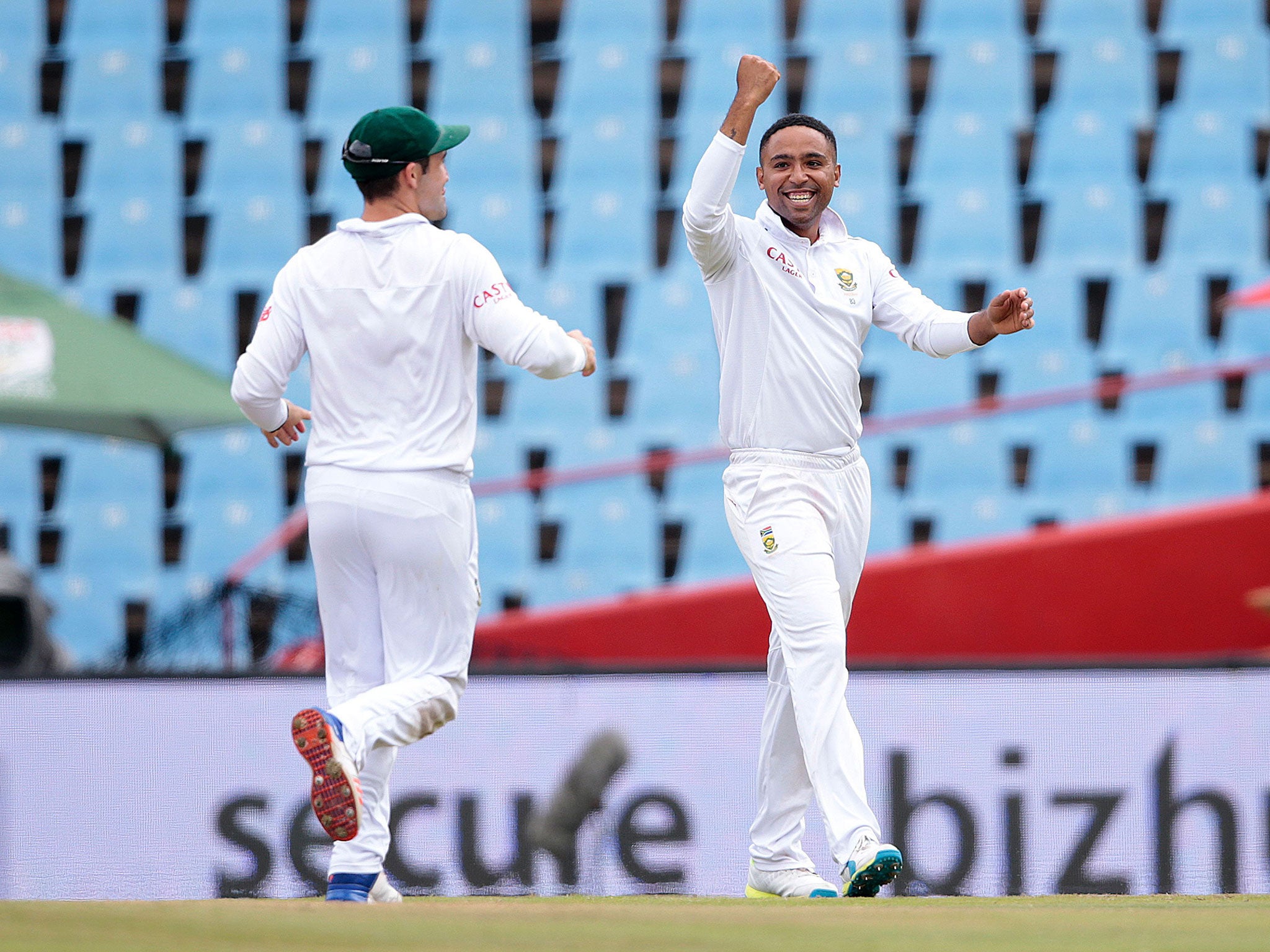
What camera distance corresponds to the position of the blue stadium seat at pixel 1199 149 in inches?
350

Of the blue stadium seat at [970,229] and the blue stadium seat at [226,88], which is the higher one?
the blue stadium seat at [226,88]

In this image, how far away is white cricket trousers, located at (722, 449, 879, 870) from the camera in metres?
3.42

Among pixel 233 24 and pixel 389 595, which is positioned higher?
pixel 233 24

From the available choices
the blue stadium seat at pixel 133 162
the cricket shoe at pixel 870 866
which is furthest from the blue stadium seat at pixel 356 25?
the cricket shoe at pixel 870 866

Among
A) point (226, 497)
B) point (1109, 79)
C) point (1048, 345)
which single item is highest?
point (1109, 79)

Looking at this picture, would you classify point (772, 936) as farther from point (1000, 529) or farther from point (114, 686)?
point (1000, 529)

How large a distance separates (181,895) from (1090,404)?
5.40 m

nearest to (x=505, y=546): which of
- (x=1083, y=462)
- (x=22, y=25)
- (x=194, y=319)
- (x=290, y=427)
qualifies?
(x=194, y=319)

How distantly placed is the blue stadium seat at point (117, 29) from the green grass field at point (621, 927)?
7142 mm

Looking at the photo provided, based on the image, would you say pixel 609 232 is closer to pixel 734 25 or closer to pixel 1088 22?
pixel 734 25

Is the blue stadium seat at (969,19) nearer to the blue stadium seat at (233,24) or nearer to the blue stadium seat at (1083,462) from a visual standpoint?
the blue stadium seat at (1083,462)

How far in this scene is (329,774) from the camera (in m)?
3.02

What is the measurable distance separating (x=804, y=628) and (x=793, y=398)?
1.64 feet

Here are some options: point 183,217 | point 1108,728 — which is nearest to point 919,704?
point 1108,728
